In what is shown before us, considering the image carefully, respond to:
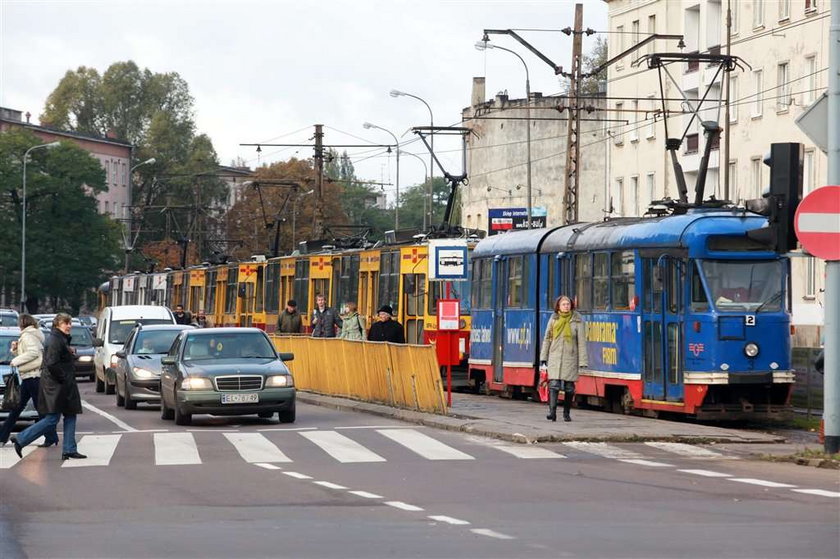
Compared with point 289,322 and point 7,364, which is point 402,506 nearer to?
point 7,364

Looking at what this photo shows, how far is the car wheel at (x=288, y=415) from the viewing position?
88.2 ft

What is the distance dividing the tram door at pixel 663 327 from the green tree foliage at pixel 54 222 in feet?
266

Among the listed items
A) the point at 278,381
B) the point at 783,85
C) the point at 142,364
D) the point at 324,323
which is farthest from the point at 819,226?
the point at 783,85

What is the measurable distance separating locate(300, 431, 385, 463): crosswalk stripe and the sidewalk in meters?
1.82

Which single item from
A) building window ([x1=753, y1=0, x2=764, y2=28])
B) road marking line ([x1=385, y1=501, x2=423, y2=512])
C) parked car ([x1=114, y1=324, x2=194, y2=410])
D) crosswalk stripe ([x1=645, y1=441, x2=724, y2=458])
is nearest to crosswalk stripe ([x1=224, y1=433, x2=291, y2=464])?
crosswalk stripe ([x1=645, y1=441, x2=724, y2=458])

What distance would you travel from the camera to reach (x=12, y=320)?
2082 inches

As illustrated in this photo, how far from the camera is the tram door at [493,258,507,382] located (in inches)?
1337

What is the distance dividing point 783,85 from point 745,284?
3681cm

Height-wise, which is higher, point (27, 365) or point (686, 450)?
point (27, 365)

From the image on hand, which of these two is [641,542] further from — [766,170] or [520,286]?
[766,170]

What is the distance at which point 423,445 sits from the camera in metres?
22.0

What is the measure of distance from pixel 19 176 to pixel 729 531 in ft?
312

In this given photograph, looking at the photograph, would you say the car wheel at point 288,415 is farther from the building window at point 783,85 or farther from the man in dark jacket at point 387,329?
the building window at point 783,85

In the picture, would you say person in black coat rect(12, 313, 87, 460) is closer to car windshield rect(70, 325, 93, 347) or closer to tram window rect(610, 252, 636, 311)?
tram window rect(610, 252, 636, 311)
